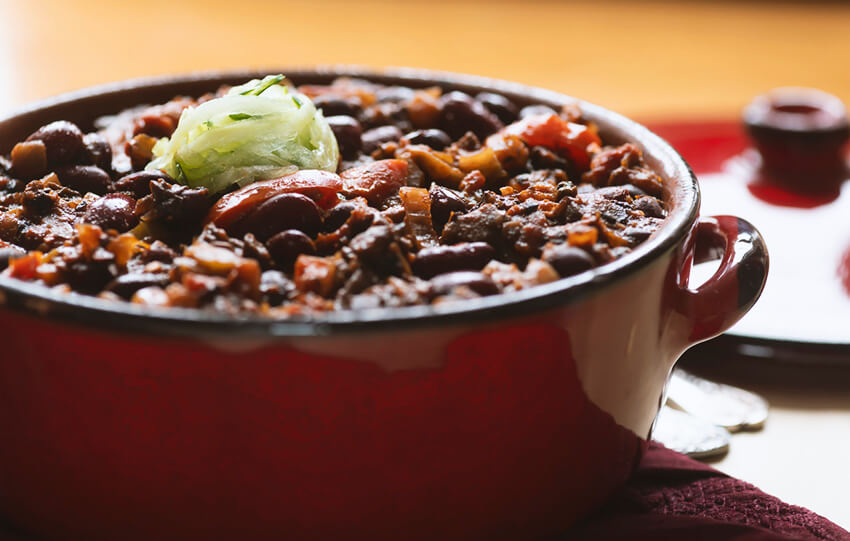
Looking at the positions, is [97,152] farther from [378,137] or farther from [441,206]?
[441,206]

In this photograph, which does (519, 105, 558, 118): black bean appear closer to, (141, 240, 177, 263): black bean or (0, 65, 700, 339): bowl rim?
(0, 65, 700, 339): bowl rim

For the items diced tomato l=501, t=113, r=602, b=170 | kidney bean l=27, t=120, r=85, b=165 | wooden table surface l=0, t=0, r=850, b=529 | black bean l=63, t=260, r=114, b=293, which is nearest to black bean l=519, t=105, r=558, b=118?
diced tomato l=501, t=113, r=602, b=170

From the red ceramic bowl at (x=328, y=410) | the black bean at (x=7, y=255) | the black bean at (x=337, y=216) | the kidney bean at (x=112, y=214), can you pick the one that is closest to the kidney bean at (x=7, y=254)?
the black bean at (x=7, y=255)

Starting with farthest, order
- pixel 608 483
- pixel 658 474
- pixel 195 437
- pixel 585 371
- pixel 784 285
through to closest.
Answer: pixel 784 285, pixel 658 474, pixel 608 483, pixel 585 371, pixel 195 437

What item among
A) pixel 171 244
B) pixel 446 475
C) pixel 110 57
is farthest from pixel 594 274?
pixel 110 57

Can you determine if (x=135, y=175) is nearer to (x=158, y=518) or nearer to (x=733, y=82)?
(x=158, y=518)
